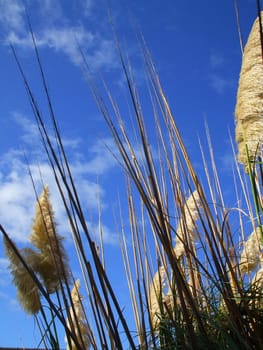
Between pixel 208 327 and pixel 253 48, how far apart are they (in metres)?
0.80

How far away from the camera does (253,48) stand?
1419mm

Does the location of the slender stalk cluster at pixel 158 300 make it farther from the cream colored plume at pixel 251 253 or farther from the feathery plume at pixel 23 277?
the feathery plume at pixel 23 277

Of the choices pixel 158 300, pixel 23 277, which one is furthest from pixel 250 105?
pixel 23 277

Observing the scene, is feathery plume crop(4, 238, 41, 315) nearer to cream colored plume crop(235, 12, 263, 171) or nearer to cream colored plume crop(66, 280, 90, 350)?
cream colored plume crop(66, 280, 90, 350)

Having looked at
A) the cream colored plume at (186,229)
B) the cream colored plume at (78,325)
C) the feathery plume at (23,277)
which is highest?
the feathery plume at (23,277)

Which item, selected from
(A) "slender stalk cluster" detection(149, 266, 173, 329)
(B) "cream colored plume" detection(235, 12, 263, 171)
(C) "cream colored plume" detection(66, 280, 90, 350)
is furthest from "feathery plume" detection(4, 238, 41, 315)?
(B) "cream colored plume" detection(235, 12, 263, 171)

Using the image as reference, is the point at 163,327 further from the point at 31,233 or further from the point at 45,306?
the point at 31,233

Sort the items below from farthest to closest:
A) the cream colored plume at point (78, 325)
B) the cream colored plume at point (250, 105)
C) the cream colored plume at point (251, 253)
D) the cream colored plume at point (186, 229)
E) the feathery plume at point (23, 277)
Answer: the feathery plume at point (23, 277)
the cream colored plume at point (251, 253)
the cream colored plume at point (250, 105)
the cream colored plume at point (186, 229)
the cream colored plume at point (78, 325)

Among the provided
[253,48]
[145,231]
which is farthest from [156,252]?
[253,48]

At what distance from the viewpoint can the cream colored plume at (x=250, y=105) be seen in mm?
1360

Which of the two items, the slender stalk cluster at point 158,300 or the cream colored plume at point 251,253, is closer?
the slender stalk cluster at point 158,300

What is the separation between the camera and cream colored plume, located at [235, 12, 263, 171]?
53.6 inches

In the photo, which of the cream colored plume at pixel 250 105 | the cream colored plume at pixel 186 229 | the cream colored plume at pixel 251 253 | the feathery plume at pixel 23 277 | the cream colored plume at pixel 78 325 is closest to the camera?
the cream colored plume at pixel 78 325

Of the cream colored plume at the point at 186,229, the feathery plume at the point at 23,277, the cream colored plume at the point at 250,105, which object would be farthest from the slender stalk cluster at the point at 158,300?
the feathery plume at the point at 23,277
